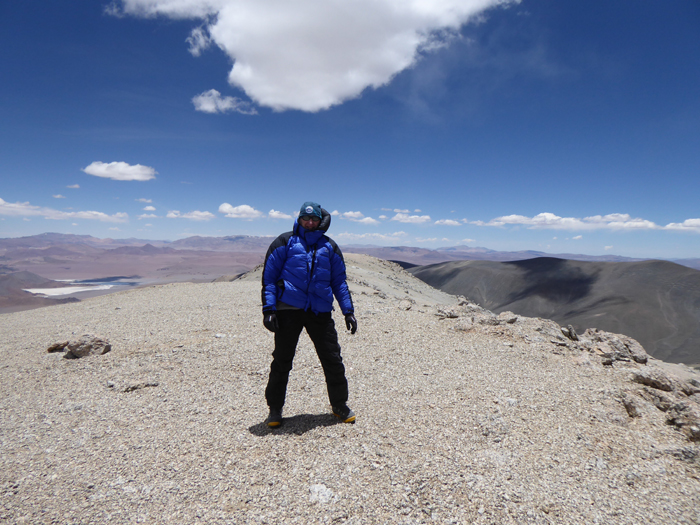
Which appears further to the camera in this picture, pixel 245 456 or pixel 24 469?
pixel 245 456

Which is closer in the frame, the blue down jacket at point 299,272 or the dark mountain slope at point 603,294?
the blue down jacket at point 299,272

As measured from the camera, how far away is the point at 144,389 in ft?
15.9

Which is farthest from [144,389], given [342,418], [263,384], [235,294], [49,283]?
[49,283]

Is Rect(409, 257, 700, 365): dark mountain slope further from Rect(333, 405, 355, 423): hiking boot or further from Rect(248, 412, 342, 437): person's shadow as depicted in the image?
Rect(248, 412, 342, 437): person's shadow

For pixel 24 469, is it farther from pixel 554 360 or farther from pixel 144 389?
pixel 554 360

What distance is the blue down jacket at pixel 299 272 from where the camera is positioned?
3.56 metres

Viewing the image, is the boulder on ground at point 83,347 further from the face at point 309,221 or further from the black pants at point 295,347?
the face at point 309,221

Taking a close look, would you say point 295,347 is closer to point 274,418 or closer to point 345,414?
point 274,418

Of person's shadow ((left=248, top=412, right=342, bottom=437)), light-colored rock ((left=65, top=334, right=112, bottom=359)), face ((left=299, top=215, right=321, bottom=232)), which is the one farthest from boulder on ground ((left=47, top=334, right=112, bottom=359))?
face ((left=299, top=215, right=321, bottom=232))

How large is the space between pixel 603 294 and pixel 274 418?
55215 millimetres

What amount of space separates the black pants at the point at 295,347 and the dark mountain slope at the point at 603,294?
97.6 feet

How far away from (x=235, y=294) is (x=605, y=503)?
12064 mm

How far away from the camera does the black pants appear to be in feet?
11.7

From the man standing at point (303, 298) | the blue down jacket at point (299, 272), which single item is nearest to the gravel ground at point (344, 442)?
the man standing at point (303, 298)
